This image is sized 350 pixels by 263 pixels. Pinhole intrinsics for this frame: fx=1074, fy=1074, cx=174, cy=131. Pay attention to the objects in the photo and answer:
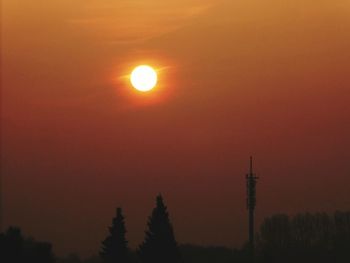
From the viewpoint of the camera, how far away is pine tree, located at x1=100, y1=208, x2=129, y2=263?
207ft

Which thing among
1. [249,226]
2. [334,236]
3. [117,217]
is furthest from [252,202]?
[334,236]

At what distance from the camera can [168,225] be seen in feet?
181

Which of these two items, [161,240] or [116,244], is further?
[116,244]

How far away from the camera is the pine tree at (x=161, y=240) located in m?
54.5

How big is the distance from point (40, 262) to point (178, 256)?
8171 mm

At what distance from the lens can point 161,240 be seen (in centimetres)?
5478

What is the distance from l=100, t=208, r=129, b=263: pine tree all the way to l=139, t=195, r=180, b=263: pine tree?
7452mm

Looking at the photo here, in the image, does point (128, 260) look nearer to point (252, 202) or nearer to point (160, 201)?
point (160, 201)

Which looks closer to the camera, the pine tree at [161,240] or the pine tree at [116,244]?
the pine tree at [161,240]

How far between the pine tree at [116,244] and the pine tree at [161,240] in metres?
7.45

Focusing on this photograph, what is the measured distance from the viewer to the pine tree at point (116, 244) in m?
63.0

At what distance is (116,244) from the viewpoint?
63531 millimetres

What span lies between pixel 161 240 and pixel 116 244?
30.3 feet

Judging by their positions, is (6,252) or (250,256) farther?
(250,256)
